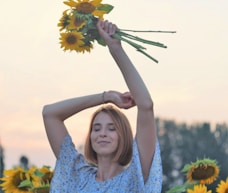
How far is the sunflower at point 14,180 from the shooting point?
4.34 m

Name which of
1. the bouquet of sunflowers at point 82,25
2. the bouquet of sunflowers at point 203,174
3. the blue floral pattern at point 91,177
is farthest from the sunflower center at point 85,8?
the bouquet of sunflowers at point 203,174

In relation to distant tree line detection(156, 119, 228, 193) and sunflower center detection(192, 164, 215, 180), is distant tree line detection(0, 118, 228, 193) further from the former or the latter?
sunflower center detection(192, 164, 215, 180)

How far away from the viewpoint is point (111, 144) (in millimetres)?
3557

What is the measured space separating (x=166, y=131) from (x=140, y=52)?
22.2 meters

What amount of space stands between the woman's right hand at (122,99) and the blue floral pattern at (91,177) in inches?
5.7

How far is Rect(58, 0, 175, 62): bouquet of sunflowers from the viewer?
358 cm

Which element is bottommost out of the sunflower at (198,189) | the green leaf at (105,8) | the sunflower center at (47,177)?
the sunflower at (198,189)

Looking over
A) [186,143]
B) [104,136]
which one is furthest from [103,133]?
[186,143]

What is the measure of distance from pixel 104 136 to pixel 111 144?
4cm

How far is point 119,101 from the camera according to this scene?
141 inches

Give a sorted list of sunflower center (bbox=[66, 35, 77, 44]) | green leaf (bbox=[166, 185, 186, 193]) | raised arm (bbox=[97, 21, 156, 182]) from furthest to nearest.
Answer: green leaf (bbox=[166, 185, 186, 193])
sunflower center (bbox=[66, 35, 77, 44])
raised arm (bbox=[97, 21, 156, 182])

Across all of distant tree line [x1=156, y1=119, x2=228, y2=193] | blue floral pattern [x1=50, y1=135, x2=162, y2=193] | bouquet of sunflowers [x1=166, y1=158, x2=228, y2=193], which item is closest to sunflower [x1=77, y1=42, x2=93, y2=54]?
blue floral pattern [x1=50, y1=135, x2=162, y2=193]

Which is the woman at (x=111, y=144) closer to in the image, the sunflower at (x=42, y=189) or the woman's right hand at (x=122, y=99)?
the woman's right hand at (x=122, y=99)

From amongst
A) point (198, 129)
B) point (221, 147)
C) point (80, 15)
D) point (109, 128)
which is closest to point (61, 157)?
point (109, 128)
